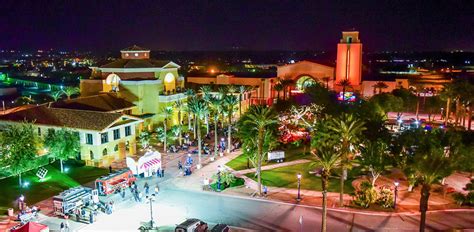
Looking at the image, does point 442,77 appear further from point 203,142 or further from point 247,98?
point 203,142

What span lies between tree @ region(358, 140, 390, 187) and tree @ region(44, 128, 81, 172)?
31854 millimetres

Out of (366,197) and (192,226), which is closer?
(192,226)

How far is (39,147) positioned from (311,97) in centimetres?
5081

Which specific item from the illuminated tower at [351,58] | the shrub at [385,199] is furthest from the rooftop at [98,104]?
the illuminated tower at [351,58]

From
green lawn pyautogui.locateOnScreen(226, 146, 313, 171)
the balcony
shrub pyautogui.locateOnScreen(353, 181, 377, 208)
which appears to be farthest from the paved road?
the balcony

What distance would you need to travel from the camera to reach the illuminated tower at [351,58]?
102500mm

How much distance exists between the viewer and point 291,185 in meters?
44.7

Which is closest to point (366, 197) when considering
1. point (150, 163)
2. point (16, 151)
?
point (150, 163)

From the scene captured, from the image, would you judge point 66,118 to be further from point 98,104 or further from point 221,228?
point 221,228

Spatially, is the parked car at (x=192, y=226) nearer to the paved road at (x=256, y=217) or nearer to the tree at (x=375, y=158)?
the paved road at (x=256, y=217)

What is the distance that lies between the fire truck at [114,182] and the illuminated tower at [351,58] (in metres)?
70.9

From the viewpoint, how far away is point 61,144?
4894 cm

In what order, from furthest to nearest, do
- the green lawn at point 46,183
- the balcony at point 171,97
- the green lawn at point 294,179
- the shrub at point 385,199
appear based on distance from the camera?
the balcony at point 171,97
the green lawn at point 294,179
the green lawn at point 46,183
the shrub at point 385,199

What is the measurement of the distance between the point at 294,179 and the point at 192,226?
1762cm
